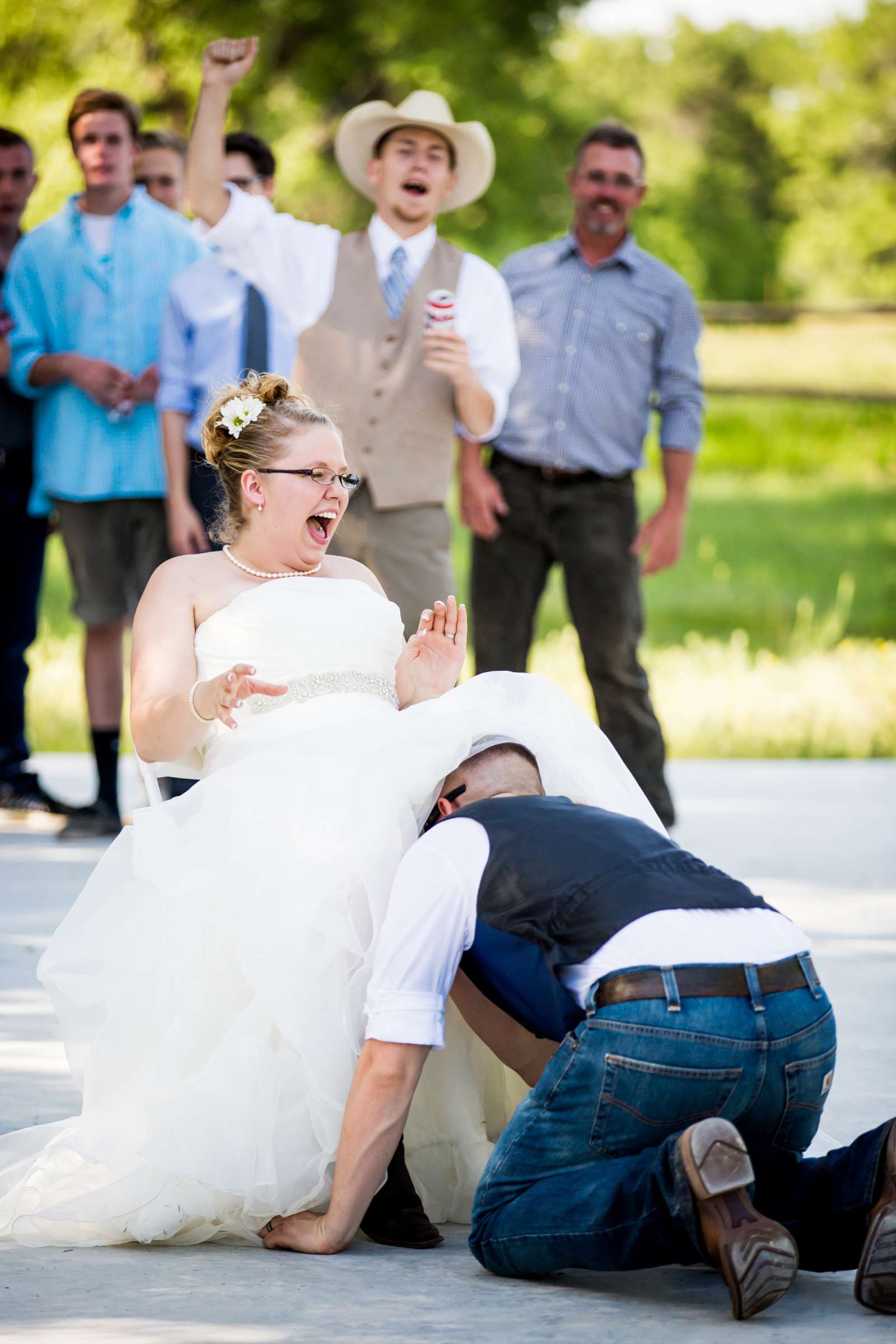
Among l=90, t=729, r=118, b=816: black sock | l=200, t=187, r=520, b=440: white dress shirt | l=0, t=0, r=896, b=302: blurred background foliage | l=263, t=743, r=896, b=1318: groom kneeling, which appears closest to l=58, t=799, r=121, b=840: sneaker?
l=90, t=729, r=118, b=816: black sock

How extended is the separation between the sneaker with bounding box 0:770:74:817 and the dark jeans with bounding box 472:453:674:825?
4.95 feet

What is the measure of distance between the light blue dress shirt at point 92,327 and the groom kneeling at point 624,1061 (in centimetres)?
354

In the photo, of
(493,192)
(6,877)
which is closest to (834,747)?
(6,877)

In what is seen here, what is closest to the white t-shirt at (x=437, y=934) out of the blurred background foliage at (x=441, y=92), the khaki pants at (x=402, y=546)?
the khaki pants at (x=402, y=546)

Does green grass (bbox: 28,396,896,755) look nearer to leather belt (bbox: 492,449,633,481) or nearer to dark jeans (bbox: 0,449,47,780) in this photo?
dark jeans (bbox: 0,449,47,780)

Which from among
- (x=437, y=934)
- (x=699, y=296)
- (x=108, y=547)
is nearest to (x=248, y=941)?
(x=437, y=934)

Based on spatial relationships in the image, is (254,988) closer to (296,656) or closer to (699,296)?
(296,656)

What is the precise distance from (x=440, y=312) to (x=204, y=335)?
1013 mm

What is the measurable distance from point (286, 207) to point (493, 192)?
3011 millimetres

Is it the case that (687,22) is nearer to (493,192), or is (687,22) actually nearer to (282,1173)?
(493,192)

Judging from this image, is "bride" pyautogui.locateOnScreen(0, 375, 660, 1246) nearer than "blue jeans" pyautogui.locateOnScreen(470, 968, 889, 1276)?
No

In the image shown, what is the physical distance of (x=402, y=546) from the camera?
531 cm

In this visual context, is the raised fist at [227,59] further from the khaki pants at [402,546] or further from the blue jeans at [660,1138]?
the blue jeans at [660,1138]

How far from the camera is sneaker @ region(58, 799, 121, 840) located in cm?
574
